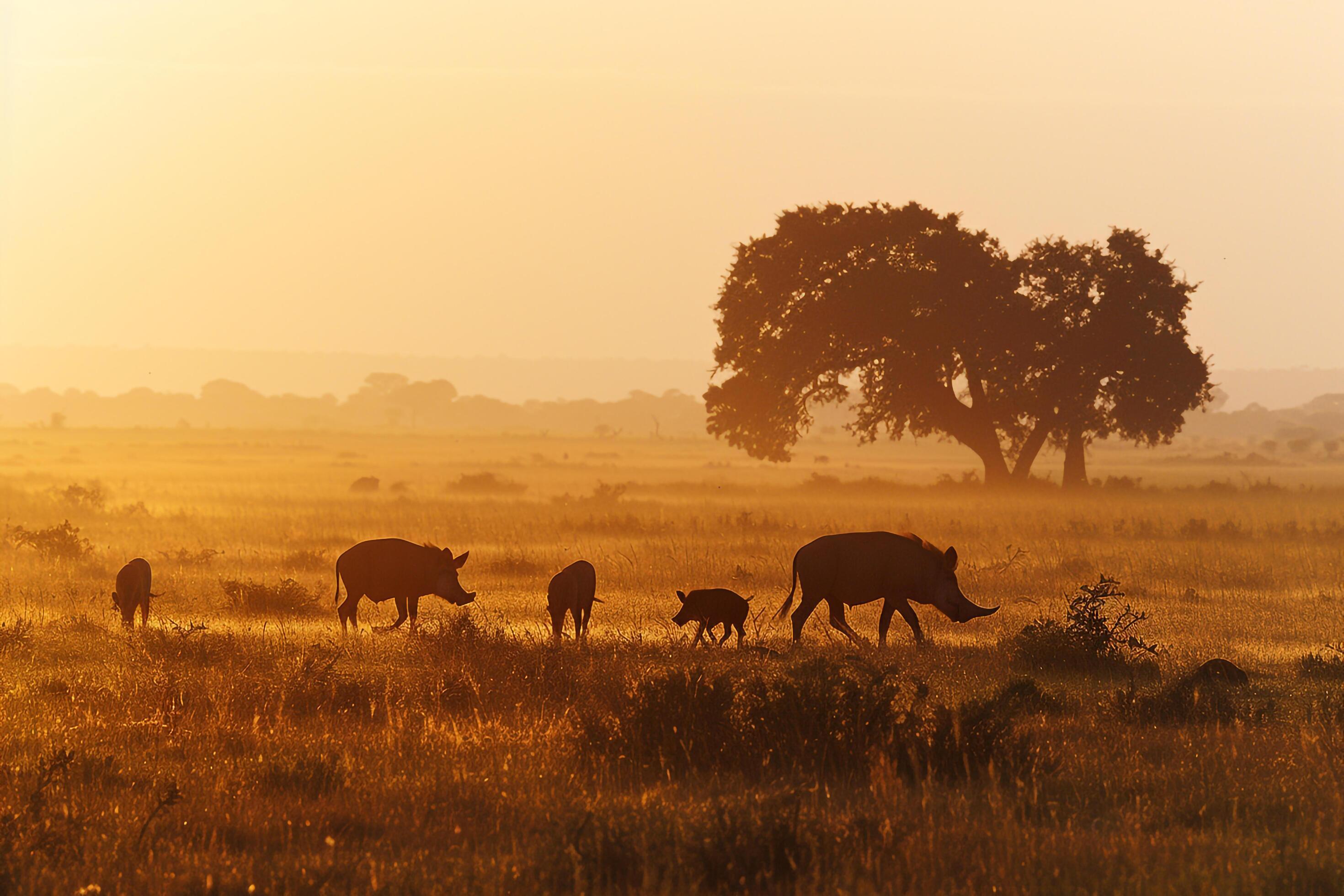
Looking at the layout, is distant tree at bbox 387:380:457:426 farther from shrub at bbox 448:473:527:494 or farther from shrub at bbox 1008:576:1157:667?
shrub at bbox 1008:576:1157:667

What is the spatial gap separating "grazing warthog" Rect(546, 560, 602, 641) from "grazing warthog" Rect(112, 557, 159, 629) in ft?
14.6

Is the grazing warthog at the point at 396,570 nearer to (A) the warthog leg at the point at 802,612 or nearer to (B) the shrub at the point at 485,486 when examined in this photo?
(A) the warthog leg at the point at 802,612

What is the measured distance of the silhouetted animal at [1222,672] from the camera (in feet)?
34.8

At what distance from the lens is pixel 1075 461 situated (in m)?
40.4

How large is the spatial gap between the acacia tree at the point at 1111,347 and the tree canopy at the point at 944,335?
5 cm

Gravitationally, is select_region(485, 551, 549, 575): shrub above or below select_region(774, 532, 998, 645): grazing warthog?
below

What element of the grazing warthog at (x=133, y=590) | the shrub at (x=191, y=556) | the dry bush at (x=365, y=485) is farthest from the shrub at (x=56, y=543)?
the dry bush at (x=365, y=485)

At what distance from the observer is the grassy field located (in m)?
5.88

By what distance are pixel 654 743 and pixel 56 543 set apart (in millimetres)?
16490

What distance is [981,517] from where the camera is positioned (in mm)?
28375

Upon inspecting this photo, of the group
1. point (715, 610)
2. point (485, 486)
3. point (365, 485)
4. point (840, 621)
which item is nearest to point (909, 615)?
point (840, 621)

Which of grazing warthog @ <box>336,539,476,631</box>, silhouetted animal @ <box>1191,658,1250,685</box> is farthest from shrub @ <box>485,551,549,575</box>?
silhouetted animal @ <box>1191,658,1250,685</box>

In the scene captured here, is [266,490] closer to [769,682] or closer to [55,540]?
[55,540]

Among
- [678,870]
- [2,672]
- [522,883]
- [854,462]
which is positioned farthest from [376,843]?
[854,462]
